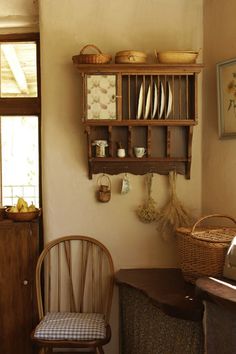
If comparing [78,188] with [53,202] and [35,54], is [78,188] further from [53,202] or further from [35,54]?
[35,54]

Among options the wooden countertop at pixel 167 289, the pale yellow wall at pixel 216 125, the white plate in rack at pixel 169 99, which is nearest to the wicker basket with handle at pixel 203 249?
the wooden countertop at pixel 167 289

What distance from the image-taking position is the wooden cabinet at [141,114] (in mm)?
2514

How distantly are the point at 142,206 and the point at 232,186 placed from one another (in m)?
0.57

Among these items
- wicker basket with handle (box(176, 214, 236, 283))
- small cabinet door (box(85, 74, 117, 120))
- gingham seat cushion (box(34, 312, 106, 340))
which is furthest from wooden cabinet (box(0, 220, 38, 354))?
wicker basket with handle (box(176, 214, 236, 283))

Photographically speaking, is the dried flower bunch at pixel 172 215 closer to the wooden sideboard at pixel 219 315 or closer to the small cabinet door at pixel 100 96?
the small cabinet door at pixel 100 96

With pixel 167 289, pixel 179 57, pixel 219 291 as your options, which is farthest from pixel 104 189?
pixel 219 291

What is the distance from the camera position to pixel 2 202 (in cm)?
306

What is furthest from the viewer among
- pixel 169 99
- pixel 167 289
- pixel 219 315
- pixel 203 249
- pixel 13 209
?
pixel 13 209

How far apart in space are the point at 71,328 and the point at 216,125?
139 centimetres

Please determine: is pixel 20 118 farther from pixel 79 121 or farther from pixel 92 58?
pixel 92 58

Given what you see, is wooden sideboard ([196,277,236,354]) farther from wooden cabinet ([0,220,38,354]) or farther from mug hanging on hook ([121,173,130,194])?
wooden cabinet ([0,220,38,354])

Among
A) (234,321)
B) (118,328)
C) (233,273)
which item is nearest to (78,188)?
(118,328)

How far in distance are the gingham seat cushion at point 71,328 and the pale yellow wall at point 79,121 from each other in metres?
0.33

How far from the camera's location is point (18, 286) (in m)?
2.72
